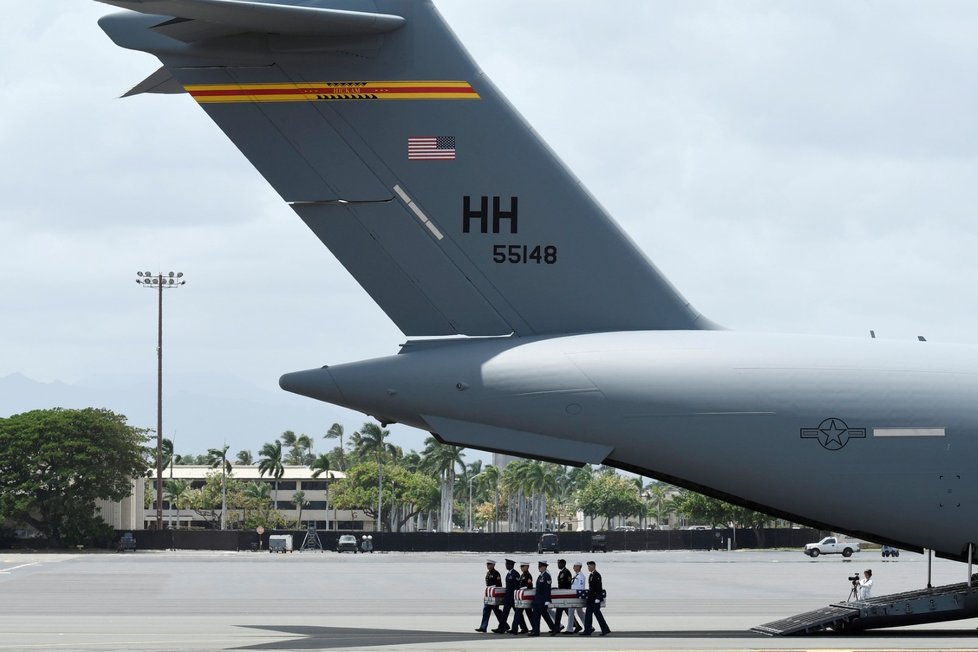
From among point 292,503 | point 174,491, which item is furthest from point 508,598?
point 292,503

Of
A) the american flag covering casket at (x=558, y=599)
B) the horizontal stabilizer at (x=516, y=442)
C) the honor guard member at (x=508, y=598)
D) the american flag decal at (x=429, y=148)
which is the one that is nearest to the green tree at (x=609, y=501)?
the honor guard member at (x=508, y=598)

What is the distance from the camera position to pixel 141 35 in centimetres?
1570

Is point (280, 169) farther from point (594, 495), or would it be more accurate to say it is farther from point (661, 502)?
point (661, 502)

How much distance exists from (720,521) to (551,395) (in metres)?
82.7

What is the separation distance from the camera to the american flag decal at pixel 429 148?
53.4 feet

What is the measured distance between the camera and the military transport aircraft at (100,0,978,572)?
15797 mm

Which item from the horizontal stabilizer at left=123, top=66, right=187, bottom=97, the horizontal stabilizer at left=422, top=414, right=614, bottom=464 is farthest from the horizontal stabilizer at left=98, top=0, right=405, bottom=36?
the horizontal stabilizer at left=422, top=414, right=614, bottom=464

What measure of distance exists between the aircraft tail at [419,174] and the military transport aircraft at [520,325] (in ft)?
0.09

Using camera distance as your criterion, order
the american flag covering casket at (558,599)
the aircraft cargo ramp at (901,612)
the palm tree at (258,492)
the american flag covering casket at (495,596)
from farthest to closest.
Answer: the palm tree at (258,492) → the american flag covering casket at (495,596) → the american flag covering casket at (558,599) → the aircraft cargo ramp at (901,612)

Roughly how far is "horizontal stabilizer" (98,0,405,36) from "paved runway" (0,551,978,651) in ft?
25.3

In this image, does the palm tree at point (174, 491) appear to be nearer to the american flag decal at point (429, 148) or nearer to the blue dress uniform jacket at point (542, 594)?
the blue dress uniform jacket at point (542, 594)

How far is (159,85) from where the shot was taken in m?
16.5

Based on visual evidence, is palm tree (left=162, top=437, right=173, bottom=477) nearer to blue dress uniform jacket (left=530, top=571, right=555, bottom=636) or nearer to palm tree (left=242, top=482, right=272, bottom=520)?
palm tree (left=242, top=482, right=272, bottom=520)

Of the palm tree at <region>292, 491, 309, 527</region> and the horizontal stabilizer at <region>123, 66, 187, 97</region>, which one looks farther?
the palm tree at <region>292, 491, 309, 527</region>
